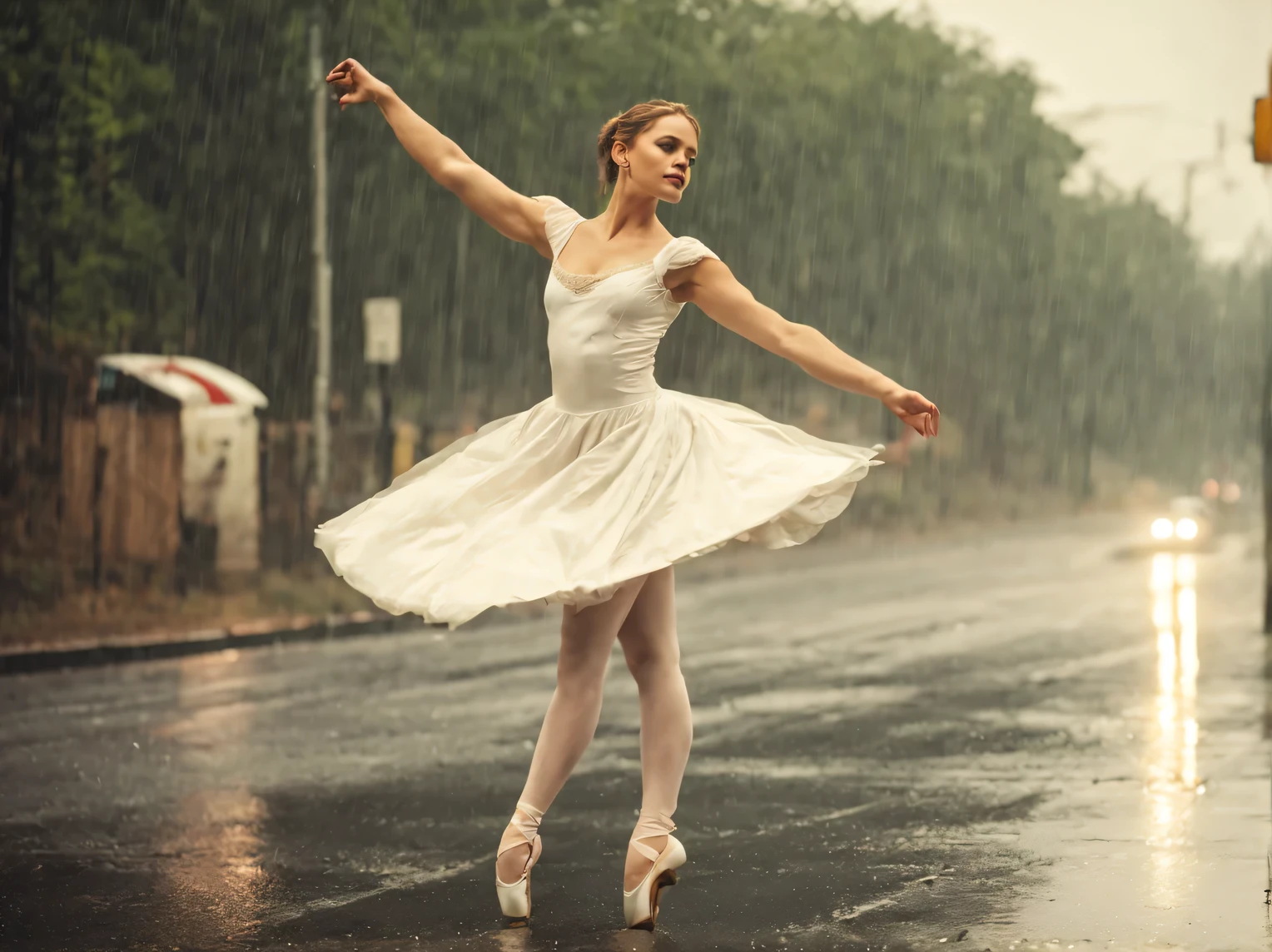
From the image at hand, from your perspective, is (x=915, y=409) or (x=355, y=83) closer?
(x=915, y=409)

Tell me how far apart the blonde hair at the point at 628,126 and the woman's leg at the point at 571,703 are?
1.27 m

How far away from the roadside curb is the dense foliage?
18.1ft

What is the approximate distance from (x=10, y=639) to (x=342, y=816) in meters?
7.97

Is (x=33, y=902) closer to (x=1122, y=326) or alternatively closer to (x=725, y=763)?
(x=725, y=763)

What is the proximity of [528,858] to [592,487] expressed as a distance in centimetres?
107

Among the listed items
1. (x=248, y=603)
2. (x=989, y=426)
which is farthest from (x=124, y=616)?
(x=989, y=426)

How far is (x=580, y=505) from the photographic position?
16.7 ft

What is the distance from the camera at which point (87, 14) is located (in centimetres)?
2102

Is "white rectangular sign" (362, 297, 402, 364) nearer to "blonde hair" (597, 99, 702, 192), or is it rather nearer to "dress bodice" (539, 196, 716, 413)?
"blonde hair" (597, 99, 702, 192)

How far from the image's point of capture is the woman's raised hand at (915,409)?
4.81m

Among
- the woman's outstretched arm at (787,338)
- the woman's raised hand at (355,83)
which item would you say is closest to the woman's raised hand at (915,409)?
the woman's outstretched arm at (787,338)

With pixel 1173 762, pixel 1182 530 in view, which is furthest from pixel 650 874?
pixel 1182 530

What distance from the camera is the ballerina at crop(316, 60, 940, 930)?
4.93 m

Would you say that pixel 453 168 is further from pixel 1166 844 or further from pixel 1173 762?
pixel 1173 762
